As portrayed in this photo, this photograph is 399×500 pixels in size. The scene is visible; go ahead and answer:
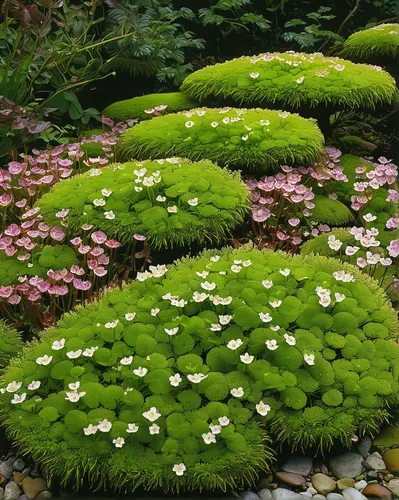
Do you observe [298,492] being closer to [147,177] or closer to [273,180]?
[147,177]

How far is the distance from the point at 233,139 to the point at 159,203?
3.14ft

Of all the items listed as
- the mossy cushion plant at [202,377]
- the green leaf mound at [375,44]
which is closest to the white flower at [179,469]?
the mossy cushion plant at [202,377]

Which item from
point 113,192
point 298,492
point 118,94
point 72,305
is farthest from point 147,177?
point 118,94

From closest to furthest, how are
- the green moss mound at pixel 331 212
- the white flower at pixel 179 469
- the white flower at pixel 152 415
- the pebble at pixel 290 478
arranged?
the white flower at pixel 179 469
the white flower at pixel 152 415
the pebble at pixel 290 478
the green moss mound at pixel 331 212

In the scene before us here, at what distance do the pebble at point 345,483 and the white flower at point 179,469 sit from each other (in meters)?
0.60

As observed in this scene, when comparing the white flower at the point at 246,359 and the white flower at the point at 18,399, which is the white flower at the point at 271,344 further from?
the white flower at the point at 18,399

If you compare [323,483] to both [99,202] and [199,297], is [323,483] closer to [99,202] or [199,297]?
[199,297]

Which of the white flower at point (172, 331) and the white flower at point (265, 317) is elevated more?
the white flower at point (172, 331)

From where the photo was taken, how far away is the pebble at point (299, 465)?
2367 millimetres

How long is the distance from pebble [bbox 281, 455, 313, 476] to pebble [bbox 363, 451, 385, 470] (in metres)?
0.21

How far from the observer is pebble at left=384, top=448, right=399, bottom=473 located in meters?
2.38

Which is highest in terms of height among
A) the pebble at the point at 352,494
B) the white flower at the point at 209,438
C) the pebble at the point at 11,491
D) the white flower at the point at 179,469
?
the white flower at the point at 209,438

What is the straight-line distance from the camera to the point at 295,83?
16.2 ft

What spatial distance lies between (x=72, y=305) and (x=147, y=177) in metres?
0.81
